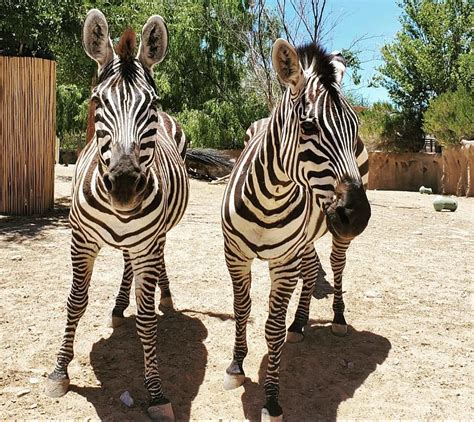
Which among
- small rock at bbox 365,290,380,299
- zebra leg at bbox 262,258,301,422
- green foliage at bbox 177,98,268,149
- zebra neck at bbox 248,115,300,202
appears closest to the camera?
zebra neck at bbox 248,115,300,202

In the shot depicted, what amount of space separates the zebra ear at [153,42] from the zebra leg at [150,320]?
112 cm

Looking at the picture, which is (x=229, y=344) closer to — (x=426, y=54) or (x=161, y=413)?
(x=161, y=413)

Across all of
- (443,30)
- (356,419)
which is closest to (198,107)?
(443,30)

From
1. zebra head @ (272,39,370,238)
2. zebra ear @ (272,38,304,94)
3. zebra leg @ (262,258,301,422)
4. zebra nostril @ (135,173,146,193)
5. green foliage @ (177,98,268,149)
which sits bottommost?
zebra leg @ (262,258,301,422)

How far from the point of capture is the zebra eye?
250cm

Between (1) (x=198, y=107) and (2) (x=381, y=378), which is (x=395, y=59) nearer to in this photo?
(1) (x=198, y=107)

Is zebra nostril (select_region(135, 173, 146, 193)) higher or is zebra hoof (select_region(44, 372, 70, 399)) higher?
zebra nostril (select_region(135, 173, 146, 193))

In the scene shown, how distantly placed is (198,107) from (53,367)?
1683 cm

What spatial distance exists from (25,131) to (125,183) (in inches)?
254

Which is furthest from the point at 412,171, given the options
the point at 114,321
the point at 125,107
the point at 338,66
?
the point at 125,107

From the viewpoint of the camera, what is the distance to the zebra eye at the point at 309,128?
2.50 metres

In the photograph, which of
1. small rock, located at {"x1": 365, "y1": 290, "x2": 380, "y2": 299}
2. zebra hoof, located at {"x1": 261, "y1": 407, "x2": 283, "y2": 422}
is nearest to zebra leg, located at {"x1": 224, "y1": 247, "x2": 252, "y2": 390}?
zebra hoof, located at {"x1": 261, "y1": 407, "x2": 283, "y2": 422}

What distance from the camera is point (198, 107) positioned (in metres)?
19.7

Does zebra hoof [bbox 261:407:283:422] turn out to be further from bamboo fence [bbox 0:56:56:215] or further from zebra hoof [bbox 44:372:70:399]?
bamboo fence [bbox 0:56:56:215]
